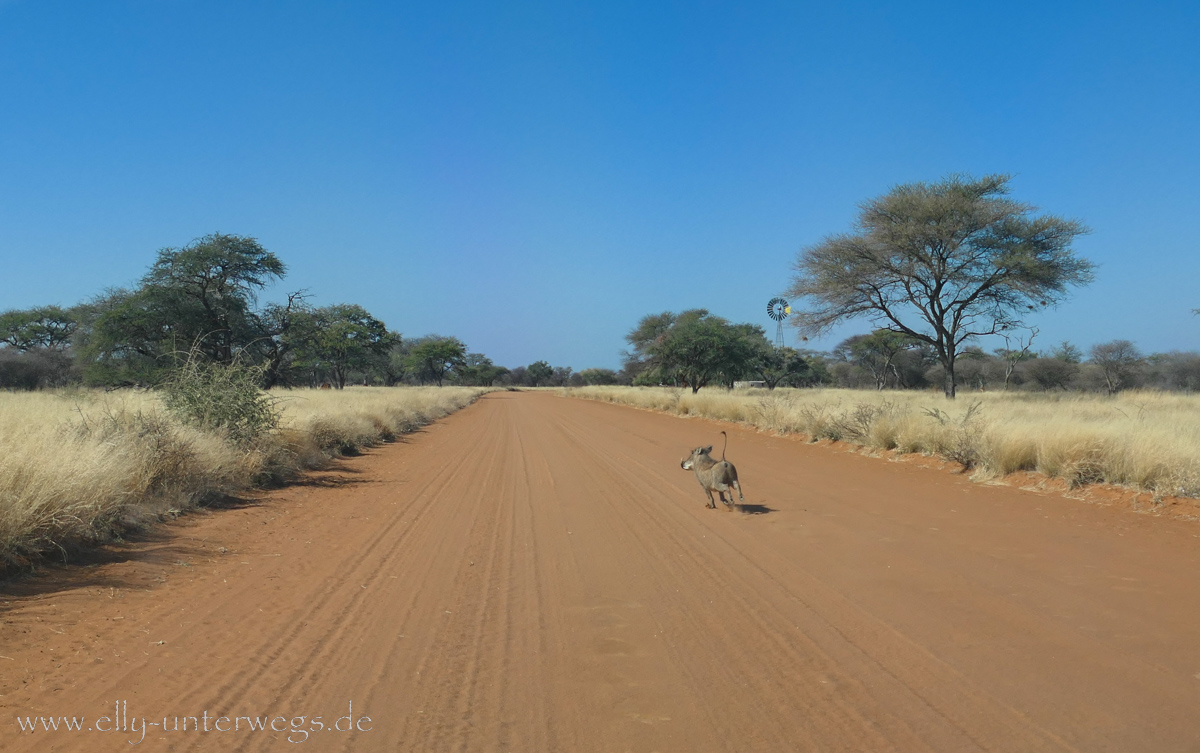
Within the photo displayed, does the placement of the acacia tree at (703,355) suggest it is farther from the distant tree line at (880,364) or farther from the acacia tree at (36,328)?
the acacia tree at (36,328)

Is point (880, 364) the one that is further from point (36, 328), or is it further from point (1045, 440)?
point (36, 328)

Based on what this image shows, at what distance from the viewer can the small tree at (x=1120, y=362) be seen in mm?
42938

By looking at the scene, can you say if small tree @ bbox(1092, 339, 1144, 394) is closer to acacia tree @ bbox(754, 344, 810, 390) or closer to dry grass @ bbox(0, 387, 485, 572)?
acacia tree @ bbox(754, 344, 810, 390)

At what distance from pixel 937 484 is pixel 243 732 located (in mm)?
9548

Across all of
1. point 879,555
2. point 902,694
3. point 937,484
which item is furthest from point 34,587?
point 937,484

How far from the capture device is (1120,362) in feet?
141

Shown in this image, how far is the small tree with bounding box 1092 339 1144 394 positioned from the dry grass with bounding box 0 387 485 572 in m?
48.7

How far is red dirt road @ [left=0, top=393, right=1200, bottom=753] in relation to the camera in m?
3.11

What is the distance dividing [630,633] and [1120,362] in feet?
169

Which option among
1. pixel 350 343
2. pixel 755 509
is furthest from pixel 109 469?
pixel 350 343

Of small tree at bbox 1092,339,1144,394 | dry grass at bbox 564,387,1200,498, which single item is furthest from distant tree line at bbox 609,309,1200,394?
dry grass at bbox 564,387,1200,498

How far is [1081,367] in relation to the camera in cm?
4816

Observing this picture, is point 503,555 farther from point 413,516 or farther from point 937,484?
point 937,484

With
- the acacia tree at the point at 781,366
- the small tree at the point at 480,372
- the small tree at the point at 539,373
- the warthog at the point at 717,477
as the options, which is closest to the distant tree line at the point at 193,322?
the warthog at the point at 717,477
